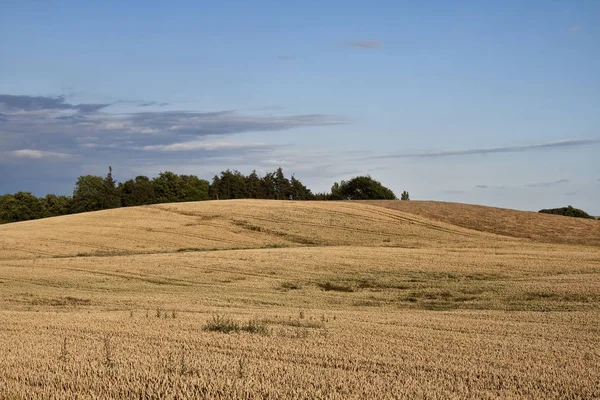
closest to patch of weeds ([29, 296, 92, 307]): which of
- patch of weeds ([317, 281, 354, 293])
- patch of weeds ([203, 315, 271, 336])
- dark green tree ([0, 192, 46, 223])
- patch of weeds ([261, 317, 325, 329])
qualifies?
patch of weeds ([261, 317, 325, 329])

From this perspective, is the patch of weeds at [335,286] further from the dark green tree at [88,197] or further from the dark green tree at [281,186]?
the dark green tree at [281,186]

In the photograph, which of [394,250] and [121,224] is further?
[121,224]

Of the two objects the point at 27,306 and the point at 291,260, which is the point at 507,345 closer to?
the point at 27,306

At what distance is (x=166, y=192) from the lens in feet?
431

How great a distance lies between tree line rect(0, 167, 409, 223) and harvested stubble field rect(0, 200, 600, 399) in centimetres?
5589

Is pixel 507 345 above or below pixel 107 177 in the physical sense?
below

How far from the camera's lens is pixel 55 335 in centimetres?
1345

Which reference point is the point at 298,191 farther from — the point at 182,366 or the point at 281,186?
the point at 182,366

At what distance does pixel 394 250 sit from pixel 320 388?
111ft

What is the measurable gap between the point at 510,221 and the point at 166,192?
8336cm

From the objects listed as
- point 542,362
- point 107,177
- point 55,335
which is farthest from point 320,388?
point 107,177

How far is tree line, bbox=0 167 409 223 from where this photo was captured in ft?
379

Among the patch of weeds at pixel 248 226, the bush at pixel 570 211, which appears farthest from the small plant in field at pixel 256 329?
the bush at pixel 570 211

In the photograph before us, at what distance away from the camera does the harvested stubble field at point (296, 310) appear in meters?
9.02
